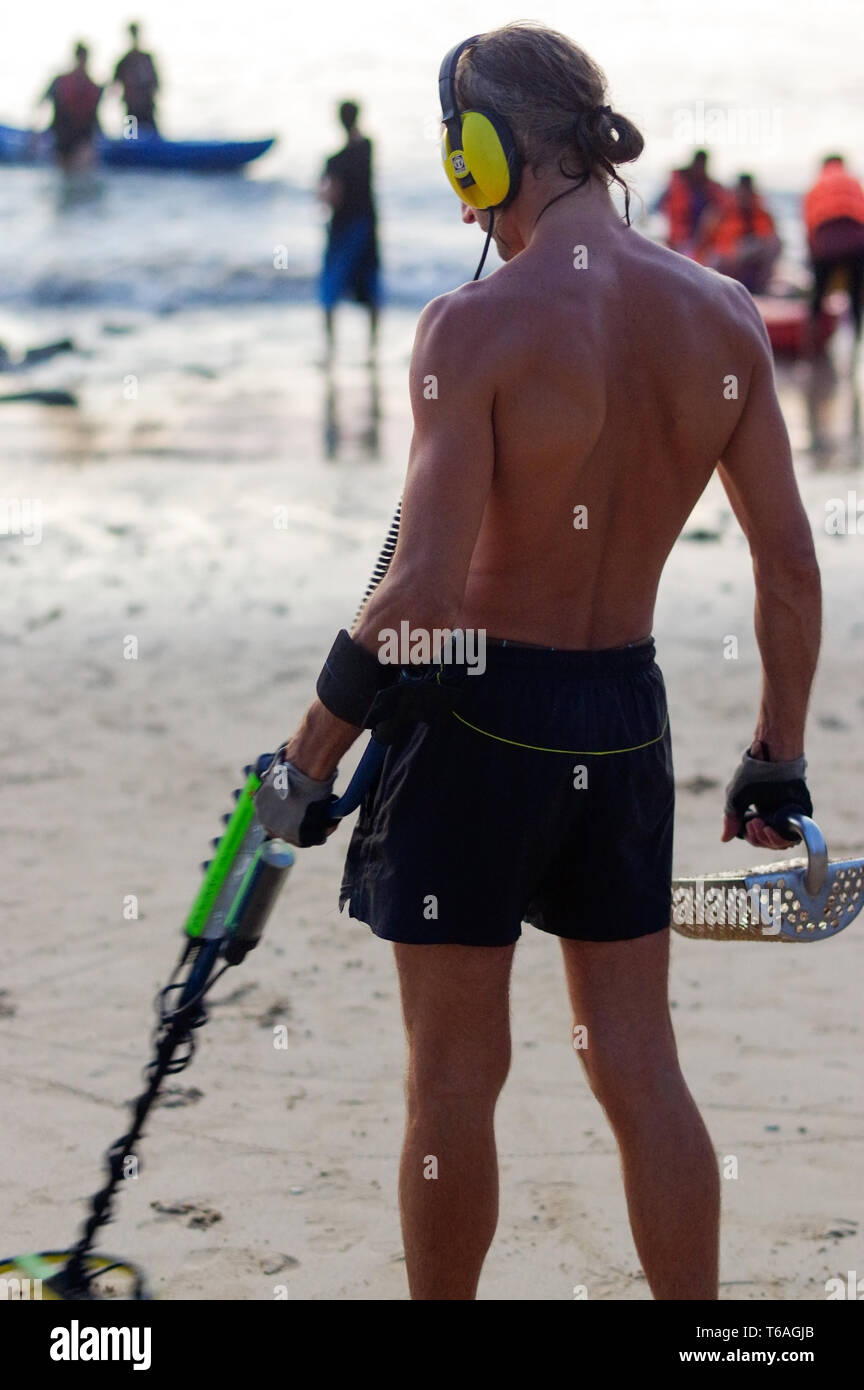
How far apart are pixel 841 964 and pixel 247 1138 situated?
1.55m

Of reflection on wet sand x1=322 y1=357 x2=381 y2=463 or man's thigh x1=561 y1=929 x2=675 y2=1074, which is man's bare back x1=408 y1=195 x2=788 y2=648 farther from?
reflection on wet sand x1=322 y1=357 x2=381 y2=463

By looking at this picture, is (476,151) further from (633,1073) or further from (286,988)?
(286,988)

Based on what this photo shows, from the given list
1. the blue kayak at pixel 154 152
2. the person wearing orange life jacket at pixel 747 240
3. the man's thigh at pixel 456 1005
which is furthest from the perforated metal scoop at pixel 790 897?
the blue kayak at pixel 154 152

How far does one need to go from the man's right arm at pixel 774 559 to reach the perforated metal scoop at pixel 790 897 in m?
0.10

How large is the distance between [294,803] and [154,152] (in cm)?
2563

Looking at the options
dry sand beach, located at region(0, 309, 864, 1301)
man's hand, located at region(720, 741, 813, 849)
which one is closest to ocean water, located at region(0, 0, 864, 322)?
dry sand beach, located at region(0, 309, 864, 1301)

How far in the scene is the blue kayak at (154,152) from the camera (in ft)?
84.2

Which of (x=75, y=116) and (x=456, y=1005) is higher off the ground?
(x=75, y=116)

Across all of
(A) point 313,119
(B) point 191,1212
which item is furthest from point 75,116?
(B) point 191,1212

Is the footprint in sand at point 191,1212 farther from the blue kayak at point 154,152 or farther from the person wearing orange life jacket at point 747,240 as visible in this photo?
the blue kayak at point 154,152

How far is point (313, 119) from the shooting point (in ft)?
126
